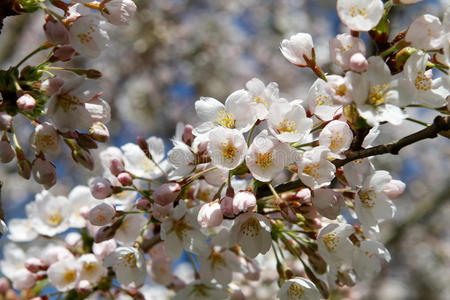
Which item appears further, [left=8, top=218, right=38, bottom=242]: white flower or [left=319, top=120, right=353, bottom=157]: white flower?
[left=8, top=218, right=38, bottom=242]: white flower

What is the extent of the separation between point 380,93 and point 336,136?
8.4 inches

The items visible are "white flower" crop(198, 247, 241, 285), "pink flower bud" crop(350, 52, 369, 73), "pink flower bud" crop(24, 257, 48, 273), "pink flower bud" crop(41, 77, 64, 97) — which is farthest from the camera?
"pink flower bud" crop(24, 257, 48, 273)

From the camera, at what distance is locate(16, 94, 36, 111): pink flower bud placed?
1405mm

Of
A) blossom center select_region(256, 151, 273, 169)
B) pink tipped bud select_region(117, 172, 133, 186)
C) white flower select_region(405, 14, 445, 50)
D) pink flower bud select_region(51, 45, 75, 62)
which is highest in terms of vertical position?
white flower select_region(405, 14, 445, 50)

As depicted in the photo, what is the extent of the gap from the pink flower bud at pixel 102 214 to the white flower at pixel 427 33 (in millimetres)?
1248

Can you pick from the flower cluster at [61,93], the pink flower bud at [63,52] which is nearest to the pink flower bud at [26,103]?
the flower cluster at [61,93]

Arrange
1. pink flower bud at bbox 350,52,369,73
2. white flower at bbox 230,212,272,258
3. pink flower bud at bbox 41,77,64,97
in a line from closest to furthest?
1. pink flower bud at bbox 350,52,369,73
2. pink flower bud at bbox 41,77,64,97
3. white flower at bbox 230,212,272,258

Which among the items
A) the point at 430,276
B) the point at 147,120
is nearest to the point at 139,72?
the point at 147,120

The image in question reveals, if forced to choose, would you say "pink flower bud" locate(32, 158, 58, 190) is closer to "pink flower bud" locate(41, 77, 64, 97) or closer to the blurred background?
"pink flower bud" locate(41, 77, 64, 97)

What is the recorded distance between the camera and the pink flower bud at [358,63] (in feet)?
4.21

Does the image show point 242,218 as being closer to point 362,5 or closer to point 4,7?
point 362,5

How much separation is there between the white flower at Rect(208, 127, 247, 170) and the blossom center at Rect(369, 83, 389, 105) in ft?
1.43

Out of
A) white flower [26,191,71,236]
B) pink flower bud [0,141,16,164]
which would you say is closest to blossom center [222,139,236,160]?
pink flower bud [0,141,16,164]

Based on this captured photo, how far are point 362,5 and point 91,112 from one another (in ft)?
3.28
